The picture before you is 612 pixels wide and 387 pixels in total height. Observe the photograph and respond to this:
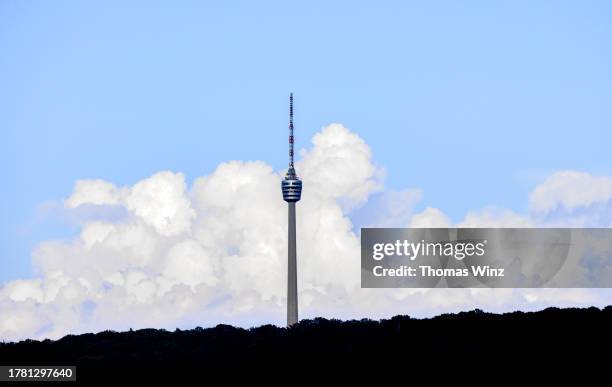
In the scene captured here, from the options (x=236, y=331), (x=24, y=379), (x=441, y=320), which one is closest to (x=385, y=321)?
(x=441, y=320)

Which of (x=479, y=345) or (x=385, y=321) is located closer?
(x=479, y=345)

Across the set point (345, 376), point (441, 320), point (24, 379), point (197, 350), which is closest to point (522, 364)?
point (345, 376)

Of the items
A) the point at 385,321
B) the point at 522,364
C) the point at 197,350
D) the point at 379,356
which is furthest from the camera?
the point at 385,321

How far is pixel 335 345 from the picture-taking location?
173 m

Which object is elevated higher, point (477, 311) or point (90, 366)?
point (477, 311)

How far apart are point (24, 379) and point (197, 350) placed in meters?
44.0

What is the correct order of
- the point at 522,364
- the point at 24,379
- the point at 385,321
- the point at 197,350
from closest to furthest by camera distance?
the point at 24,379, the point at 522,364, the point at 197,350, the point at 385,321

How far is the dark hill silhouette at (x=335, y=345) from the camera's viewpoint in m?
158

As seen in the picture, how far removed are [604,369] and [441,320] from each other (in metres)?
44.9

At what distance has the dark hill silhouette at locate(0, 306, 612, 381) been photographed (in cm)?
15838

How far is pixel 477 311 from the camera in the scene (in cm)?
19025

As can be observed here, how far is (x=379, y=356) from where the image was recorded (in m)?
161

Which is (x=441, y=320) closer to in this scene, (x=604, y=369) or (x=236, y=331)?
(x=236, y=331)

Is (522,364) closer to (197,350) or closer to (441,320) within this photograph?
(441,320)
